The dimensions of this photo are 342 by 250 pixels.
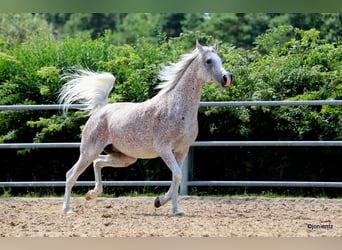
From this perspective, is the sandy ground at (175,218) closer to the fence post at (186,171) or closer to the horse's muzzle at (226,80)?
the fence post at (186,171)

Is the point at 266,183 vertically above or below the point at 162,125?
below

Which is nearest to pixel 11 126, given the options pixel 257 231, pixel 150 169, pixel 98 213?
pixel 150 169

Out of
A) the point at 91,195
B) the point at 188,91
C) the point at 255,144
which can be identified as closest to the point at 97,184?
the point at 91,195

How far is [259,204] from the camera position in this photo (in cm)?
787

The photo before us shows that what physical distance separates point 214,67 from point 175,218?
1.27 m

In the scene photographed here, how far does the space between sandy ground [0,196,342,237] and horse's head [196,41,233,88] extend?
1.14 m

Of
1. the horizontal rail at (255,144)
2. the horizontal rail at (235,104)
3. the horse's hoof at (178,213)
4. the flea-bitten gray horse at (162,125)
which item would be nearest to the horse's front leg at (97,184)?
the flea-bitten gray horse at (162,125)

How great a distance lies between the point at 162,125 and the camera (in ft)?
22.6

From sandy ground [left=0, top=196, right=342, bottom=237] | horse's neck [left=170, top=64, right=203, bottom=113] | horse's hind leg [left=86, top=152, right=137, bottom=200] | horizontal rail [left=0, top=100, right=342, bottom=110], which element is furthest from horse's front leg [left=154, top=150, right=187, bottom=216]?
horizontal rail [left=0, top=100, right=342, bottom=110]

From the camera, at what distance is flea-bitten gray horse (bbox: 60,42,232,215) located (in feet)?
22.4

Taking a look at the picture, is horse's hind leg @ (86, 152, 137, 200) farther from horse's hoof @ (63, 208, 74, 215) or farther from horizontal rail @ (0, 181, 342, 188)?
horizontal rail @ (0, 181, 342, 188)

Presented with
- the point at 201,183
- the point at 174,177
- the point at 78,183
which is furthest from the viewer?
the point at 78,183

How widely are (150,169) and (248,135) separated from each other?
112 cm

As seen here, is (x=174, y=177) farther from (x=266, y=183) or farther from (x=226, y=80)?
(x=266, y=183)
